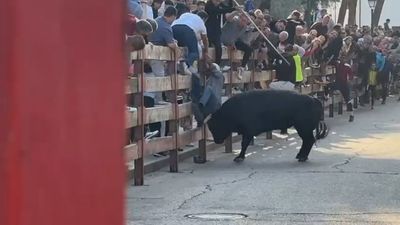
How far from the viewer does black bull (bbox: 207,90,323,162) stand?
12.4 meters

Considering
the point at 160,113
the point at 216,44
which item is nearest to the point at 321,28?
the point at 216,44

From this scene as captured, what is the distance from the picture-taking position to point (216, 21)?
542 inches

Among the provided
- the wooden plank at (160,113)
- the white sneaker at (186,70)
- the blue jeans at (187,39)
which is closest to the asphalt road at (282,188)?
the wooden plank at (160,113)

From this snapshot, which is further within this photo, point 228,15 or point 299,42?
point 299,42

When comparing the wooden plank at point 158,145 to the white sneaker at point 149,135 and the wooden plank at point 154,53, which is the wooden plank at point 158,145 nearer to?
the white sneaker at point 149,135

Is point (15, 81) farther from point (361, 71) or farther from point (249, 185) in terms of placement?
point (361, 71)

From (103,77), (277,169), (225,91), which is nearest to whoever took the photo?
(103,77)

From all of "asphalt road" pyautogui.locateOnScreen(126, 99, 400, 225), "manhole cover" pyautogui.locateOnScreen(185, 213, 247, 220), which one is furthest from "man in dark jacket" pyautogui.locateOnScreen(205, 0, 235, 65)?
"manhole cover" pyautogui.locateOnScreen(185, 213, 247, 220)

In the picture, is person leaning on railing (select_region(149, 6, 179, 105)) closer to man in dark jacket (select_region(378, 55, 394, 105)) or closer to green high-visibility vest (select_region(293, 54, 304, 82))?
green high-visibility vest (select_region(293, 54, 304, 82))

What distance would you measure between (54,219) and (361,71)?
25.8 m

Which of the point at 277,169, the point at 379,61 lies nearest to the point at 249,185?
the point at 277,169

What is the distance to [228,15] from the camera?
46.3 feet

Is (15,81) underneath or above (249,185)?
above

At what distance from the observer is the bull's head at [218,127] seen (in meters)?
12.5
